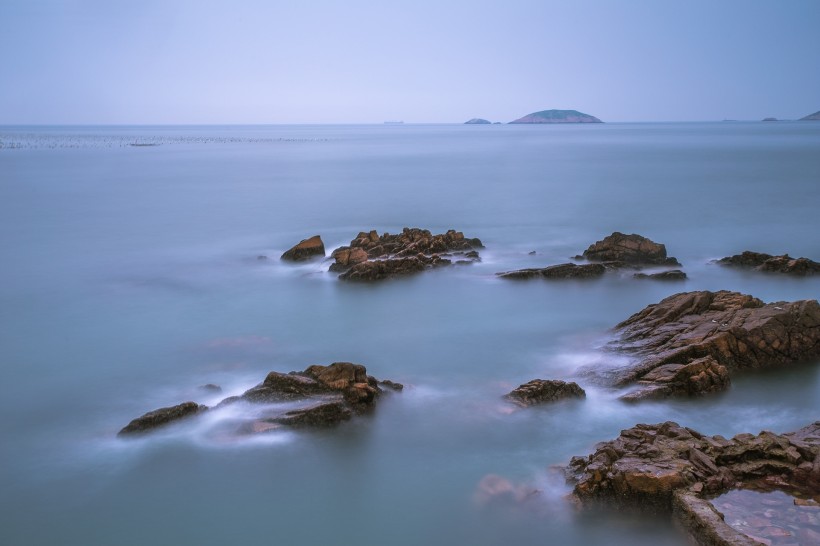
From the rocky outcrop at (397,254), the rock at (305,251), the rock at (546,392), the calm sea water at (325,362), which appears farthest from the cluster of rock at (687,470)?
the rock at (305,251)

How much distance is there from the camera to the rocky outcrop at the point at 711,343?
10.2 m

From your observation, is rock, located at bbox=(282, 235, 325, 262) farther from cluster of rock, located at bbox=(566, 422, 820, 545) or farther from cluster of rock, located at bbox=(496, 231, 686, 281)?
cluster of rock, located at bbox=(566, 422, 820, 545)

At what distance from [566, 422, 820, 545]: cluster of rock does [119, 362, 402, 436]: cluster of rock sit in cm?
318

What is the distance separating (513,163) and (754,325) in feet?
157

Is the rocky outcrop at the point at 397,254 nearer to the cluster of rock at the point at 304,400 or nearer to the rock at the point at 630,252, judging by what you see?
the rock at the point at 630,252

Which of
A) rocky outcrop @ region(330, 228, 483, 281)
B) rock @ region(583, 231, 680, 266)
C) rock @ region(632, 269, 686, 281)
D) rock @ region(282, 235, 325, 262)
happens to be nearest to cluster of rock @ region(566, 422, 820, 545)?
rock @ region(632, 269, 686, 281)

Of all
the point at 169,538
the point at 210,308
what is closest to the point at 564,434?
the point at 169,538

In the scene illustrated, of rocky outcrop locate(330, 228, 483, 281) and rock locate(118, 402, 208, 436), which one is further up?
rocky outcrop locate(330, 228, 483, 281)

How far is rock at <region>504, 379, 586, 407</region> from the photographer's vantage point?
10.1 metres

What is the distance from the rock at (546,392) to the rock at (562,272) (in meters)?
7.01

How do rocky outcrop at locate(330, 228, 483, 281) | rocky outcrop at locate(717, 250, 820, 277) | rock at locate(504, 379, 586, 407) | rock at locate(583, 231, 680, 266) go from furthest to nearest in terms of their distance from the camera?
rock at locate(583, 231, 680, 266)
rocky outcrop at locate(330, 228, 483, 281)
rocky outcrop at locate(717, 250, 820, 277)
rock at locate(504, 379, 586, 407)

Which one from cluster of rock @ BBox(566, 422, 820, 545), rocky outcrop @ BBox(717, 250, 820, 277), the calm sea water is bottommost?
the calm sea water

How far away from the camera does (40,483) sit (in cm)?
831

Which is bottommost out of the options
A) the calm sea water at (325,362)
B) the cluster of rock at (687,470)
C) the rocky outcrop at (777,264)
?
the calm sea water at (325,362)
